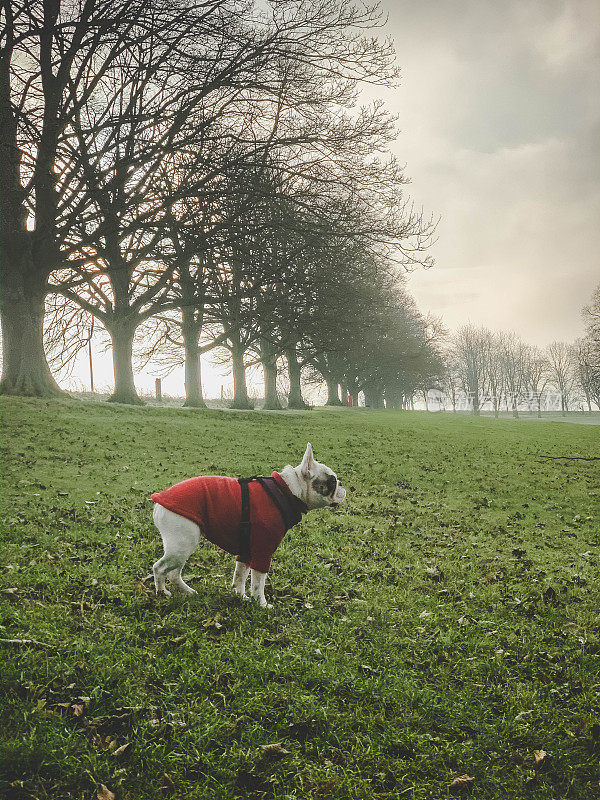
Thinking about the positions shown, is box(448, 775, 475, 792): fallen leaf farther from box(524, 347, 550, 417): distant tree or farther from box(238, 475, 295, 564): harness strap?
box(524, 347, 550, 417): distant tree

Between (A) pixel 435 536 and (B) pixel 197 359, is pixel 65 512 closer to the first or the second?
(A) pixel 435 536

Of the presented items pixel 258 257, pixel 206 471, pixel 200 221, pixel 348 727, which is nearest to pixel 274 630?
pixel 348 727

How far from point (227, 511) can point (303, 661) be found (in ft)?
5.44

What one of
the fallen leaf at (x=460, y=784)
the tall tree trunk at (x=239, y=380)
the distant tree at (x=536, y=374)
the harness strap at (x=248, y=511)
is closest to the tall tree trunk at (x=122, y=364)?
the tall tree trunk at (x=239, y=380)

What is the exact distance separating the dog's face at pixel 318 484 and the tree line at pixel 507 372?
83.1m

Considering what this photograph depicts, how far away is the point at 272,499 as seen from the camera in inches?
212

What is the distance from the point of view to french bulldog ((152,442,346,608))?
4988 millimetres

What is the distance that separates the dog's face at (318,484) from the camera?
5.45 metres

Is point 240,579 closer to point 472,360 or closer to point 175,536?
point 175,536


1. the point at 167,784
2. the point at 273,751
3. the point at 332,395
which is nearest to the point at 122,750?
the point at 167,784

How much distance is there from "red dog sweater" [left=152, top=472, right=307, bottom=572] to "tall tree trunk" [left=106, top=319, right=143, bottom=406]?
70.3 ft

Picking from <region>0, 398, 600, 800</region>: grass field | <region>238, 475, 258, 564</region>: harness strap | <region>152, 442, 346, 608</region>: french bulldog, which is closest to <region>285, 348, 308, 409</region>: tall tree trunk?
<region>0, 398, 600, 800</region>: grass field

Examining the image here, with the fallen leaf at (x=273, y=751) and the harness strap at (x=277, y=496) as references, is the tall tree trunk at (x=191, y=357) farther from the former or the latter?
Answer: the fallen leaf at (x=273, y=751)

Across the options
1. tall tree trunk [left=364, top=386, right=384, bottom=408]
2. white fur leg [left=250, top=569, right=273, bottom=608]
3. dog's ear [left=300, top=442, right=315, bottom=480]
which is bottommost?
white fur leg [left=250, top=569, right=273, bottom=608]
